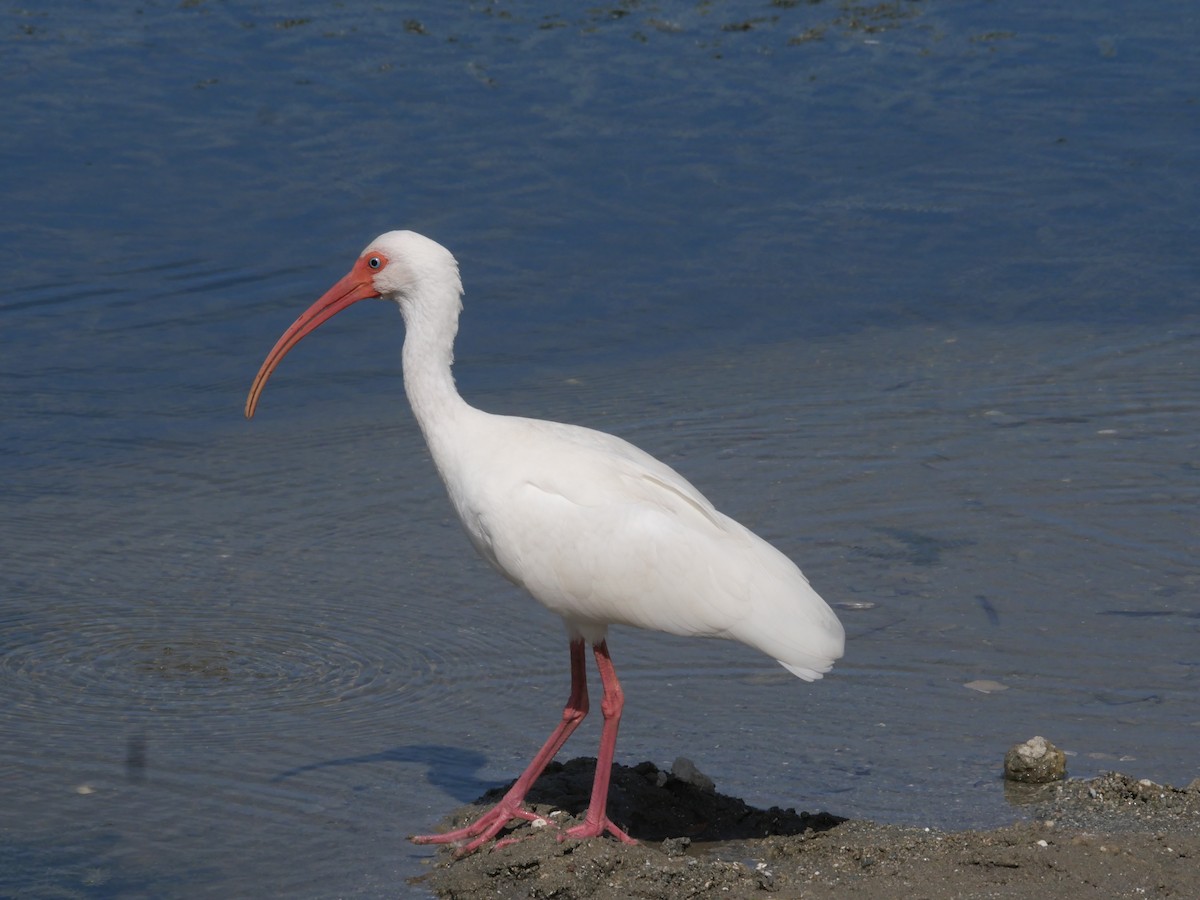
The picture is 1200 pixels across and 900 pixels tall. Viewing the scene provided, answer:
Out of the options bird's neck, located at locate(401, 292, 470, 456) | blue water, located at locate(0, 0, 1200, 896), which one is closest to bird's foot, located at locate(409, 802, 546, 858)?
blue water, located at locate(0, 0, 1200, 896)

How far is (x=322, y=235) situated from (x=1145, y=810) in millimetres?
8673

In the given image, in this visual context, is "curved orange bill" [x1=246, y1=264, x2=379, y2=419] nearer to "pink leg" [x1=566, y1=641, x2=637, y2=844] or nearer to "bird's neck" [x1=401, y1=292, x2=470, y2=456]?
"bird's neck" [x1=401, y1=292, x2=470, y2=456]

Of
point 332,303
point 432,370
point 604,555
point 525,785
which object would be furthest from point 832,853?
point 332,303

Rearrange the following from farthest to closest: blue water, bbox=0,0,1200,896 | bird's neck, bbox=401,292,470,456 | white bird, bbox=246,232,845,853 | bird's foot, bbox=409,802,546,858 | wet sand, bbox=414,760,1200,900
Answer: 1. blue water, bbox=0,0,1200,896
2. bird's neck, bbox=401,292,470,456
3. white bird, bbox=246,232,845,853
4. bird's foot, bbox=409,802,546,858
5. wet sand, bbox=414,760,1200,900


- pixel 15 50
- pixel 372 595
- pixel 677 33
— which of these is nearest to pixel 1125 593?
pixel 372 595

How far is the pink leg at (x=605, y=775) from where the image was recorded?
5.64m

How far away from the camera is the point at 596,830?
18.5ft

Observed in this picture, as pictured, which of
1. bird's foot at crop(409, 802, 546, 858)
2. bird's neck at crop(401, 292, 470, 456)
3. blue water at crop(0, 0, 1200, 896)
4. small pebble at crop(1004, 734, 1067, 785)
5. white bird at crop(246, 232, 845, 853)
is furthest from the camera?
blue water at crop(0, 0, 1200, 896)

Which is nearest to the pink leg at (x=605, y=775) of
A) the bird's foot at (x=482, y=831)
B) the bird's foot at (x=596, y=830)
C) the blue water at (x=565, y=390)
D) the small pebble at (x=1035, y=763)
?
the bird's foot at (x=596, y=830)

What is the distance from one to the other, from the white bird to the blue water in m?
0.54

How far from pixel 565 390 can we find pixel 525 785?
4.83 meters

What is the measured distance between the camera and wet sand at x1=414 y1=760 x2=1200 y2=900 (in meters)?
5.09

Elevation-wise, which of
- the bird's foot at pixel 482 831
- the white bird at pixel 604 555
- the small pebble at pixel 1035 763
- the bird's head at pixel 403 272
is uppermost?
the bird's head at pixel 403 272

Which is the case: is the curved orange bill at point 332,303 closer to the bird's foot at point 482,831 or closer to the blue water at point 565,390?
the blue water at point 565,390
